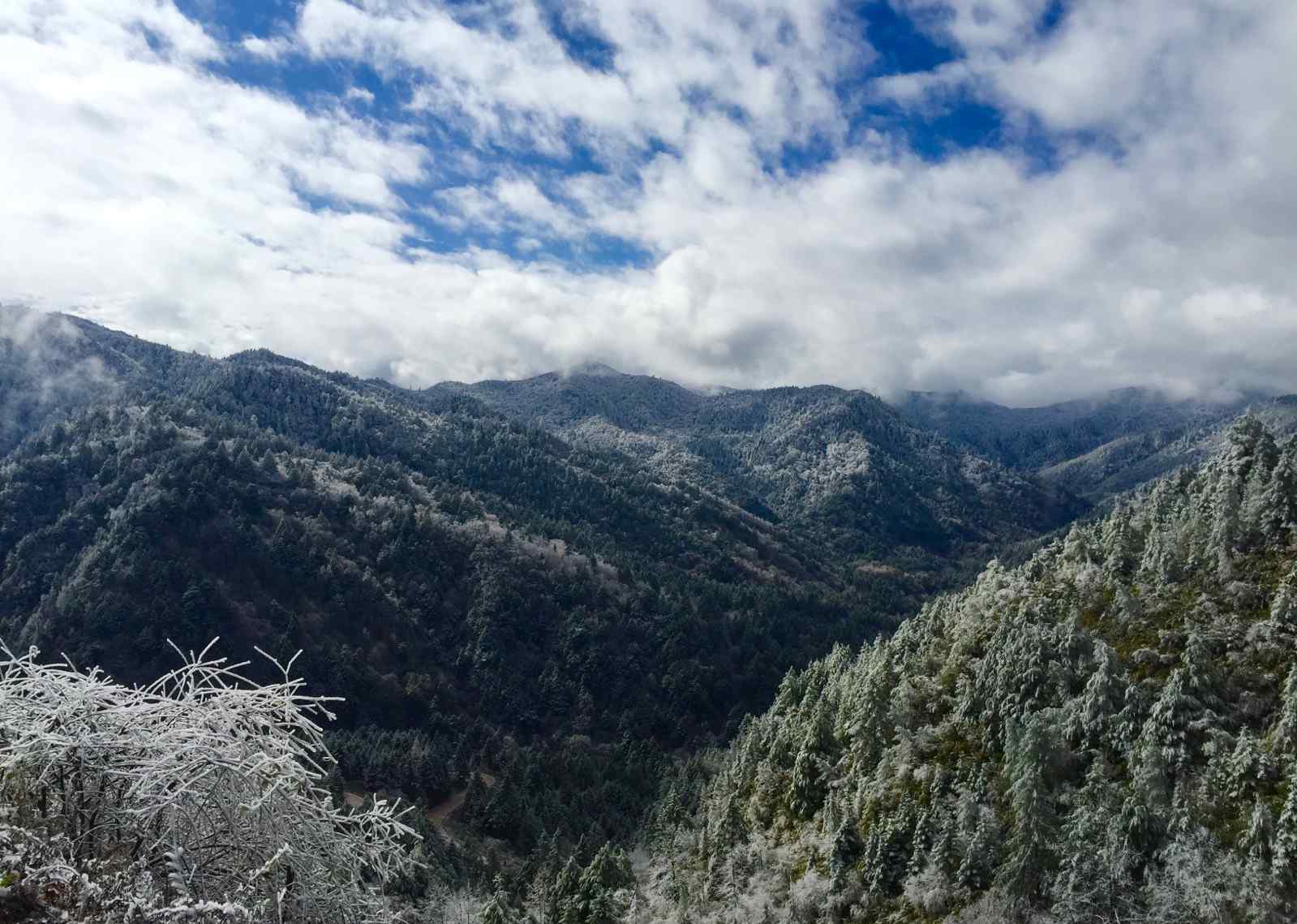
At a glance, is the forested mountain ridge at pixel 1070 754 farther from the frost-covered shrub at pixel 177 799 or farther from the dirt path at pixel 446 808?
the dirt path at pixel 446 808

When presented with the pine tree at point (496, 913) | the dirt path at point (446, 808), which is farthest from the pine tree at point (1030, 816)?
the dirt path at point (446, 808)

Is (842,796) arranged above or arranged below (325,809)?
below

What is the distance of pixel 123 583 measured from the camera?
18488cm

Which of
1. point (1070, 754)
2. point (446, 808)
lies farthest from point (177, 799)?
point (446, 808)

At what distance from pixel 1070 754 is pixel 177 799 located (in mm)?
61867

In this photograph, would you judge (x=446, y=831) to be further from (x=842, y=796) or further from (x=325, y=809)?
(x=325, y=809)

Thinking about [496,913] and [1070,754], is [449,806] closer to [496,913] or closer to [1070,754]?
[496,913]

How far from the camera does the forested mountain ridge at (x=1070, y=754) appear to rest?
43906 millimetres

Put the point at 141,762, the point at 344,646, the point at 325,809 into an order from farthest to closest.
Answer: the point at 344,646
the point at 325,809
the point at 141,762

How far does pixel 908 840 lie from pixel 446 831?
91.9 m

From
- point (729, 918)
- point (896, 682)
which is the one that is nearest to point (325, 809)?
point (729, 918)

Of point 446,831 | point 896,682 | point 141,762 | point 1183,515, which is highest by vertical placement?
point 1183,515

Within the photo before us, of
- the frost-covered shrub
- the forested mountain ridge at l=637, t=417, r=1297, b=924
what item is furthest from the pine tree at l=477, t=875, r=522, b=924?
the frost-covered shrub

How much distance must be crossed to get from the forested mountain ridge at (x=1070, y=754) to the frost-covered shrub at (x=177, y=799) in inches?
1963
